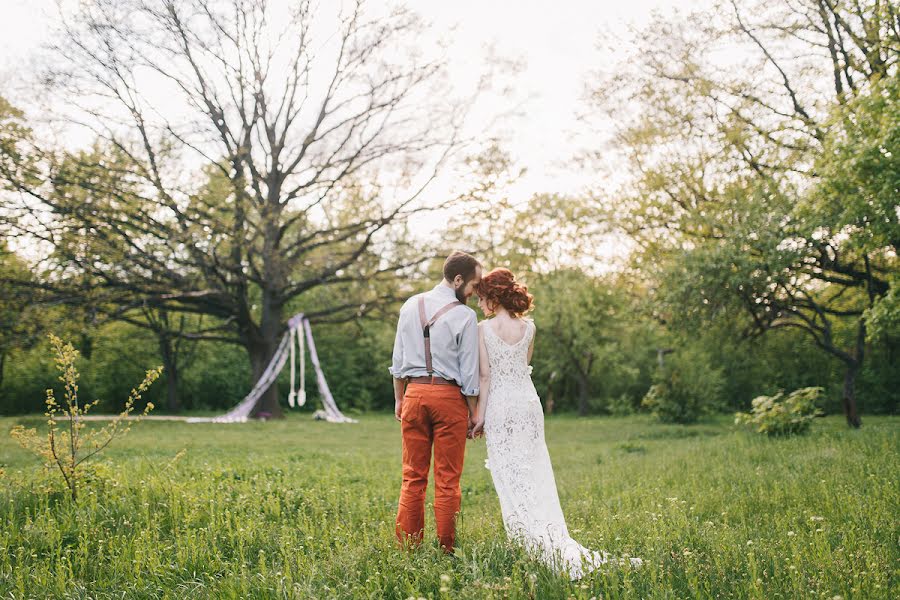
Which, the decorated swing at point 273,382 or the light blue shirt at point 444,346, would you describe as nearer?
the light blue shirt at point 444,346

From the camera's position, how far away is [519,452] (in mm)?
5062

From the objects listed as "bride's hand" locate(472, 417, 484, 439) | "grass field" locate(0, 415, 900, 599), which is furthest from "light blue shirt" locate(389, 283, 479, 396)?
"grass field" locate(0, 415, 900, 599)

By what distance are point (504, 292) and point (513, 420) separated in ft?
3.17

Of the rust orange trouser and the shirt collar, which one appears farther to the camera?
the shirt collar

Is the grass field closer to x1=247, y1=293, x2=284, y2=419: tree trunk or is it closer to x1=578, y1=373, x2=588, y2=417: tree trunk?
x1=247, y1=293, x2=284, y2=419: tree trunk

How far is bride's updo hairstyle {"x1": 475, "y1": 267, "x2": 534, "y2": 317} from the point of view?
523cm

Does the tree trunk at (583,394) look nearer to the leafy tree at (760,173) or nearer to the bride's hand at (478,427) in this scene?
the leafy tree at (760,173)

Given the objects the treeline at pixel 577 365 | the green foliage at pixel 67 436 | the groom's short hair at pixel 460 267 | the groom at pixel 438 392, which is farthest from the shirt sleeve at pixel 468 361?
the treeline at pixel 577 365

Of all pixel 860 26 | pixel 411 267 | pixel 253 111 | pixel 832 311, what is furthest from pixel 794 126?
pixel 253 111

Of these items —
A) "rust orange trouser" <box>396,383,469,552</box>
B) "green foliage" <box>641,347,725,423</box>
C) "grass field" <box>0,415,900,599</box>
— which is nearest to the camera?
"grass field" <box>0,415,900,599</box>

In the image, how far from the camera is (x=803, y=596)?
134 inches

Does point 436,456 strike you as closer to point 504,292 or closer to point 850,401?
point 504,292

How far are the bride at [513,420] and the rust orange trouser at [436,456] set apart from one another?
316 mm

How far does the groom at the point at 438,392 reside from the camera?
486 centimetres
